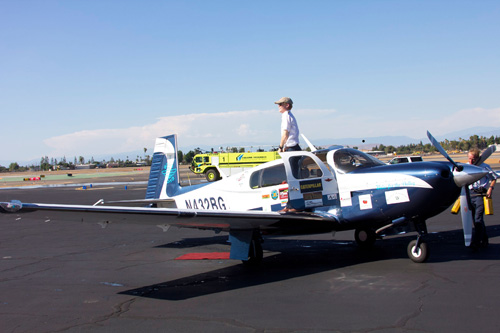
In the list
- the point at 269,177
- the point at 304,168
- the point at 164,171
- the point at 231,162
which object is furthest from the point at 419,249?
the point at 231,162

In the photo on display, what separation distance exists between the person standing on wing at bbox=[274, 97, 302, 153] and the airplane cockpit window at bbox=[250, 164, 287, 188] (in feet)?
1.28

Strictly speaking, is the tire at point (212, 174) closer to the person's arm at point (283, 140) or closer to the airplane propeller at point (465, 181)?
the person's arm at point (283, 140)

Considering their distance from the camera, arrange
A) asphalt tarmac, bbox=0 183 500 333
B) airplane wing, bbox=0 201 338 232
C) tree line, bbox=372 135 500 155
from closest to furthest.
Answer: asphalt tarmac, bbox=0 183 500 333
airplane wing, bbox=0 201 338 232
tree line, bbox=372 135 500 155

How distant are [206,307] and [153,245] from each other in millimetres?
5360

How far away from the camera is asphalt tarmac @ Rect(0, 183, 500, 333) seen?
4961 mm

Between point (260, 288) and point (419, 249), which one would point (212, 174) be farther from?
point (260, 288)

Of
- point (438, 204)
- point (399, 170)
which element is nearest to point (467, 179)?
point (438, 204)

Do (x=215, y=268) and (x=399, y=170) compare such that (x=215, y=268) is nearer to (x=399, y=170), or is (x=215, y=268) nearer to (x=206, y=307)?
(x=206, y=307)

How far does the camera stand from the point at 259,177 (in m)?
8.79

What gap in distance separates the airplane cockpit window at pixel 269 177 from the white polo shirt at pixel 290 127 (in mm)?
534

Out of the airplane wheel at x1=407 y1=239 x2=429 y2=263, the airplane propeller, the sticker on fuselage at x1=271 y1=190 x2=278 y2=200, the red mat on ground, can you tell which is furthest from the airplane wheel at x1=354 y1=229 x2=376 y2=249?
the red mat on ground

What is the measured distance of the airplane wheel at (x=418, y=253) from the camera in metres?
7.34

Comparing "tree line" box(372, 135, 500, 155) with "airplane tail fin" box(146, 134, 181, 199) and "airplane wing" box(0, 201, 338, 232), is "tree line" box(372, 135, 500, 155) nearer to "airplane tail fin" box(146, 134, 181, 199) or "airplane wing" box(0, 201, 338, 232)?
"airplane tail fin" box(146, 134, 181, 199)

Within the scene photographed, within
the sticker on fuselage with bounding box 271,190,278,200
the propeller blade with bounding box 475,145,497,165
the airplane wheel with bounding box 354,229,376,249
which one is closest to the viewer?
the propeller blade with bounding box 475,145,497,165
